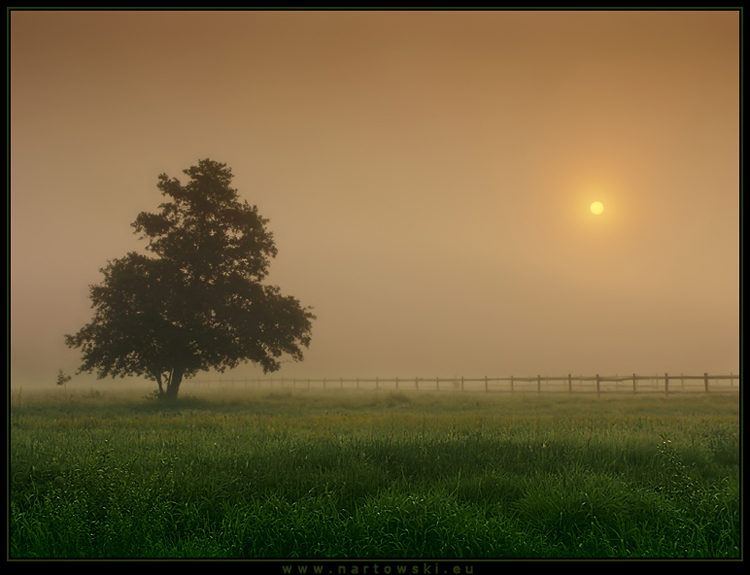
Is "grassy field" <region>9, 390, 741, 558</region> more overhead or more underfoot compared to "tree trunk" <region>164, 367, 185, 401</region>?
more overhead

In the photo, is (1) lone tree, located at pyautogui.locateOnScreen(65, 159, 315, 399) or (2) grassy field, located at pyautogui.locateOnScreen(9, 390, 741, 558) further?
(1) lone tree, located at pyautogui.locateOnScreen(65, 159, 315, 399)

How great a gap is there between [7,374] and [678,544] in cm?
866

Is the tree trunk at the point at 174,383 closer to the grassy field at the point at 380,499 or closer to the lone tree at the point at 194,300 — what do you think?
the lone tree at the point at 194,300

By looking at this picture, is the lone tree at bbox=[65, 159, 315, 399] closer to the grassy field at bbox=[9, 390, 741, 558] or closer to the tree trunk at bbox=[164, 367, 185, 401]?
the tree trunk at bbox=[164, 367, 185, 401]

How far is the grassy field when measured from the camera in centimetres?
596

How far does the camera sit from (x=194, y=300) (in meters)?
25.8

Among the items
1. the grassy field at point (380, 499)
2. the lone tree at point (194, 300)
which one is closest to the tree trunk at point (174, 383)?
the lone tree at point (194, 300)

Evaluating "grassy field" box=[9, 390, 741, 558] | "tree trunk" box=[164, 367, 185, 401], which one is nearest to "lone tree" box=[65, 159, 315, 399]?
"tree trunk" box=[164, 367, 185, 401]

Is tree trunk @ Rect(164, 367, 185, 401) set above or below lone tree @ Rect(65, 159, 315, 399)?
below

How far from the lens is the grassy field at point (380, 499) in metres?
5.96

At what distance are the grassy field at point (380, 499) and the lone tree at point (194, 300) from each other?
15.5 m

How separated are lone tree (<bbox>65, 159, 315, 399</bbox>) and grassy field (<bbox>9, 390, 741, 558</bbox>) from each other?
15.5 meters

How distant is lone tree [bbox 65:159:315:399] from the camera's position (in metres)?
25.6

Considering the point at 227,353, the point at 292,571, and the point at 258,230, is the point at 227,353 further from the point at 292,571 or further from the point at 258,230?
the point at 292,571
